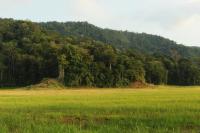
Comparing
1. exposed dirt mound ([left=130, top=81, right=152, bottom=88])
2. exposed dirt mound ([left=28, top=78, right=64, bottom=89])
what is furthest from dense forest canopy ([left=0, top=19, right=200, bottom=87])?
exposed dirt mound ([left=28, top=78, right=64, bottom=89])

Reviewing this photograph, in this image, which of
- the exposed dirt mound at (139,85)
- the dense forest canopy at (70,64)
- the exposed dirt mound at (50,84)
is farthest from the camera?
the exposed dirt mound at (139,85)

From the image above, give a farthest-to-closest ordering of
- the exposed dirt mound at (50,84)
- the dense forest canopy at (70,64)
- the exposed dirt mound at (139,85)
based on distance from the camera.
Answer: the exposed dirt mound at (139,85), the dense forest canopy at (70,64), the exposed dirt mound at (50,84)

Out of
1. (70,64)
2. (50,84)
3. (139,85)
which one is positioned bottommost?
(139,85)

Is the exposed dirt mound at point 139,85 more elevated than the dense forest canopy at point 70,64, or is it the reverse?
the dense forest canopy at point 70,64

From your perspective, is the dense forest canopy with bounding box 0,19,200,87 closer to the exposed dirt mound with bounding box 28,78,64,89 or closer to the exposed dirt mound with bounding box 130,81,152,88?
the exposed dirt mound with bounding box 130,81,152,88

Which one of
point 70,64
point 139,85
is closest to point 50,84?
point 70,64

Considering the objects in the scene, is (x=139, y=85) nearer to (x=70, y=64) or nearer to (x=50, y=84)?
(x=70, y=64)

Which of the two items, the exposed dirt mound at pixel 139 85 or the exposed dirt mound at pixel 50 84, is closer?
the exposed dirt mound at pixel 50 84

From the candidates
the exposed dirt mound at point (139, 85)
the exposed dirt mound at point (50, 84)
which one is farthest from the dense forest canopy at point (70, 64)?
the exposed dirt mound at point (50, 84)

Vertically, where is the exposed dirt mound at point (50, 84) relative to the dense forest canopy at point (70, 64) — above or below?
below

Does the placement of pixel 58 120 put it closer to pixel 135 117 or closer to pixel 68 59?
pixel 135 117

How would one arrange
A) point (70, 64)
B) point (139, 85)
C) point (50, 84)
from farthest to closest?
point (139, 85)
point (70, 64)
point (50, 84)

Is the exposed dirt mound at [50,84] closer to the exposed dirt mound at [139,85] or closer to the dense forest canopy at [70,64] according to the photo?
the dense forest canopy at [70,64]

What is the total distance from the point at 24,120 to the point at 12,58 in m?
95.1
